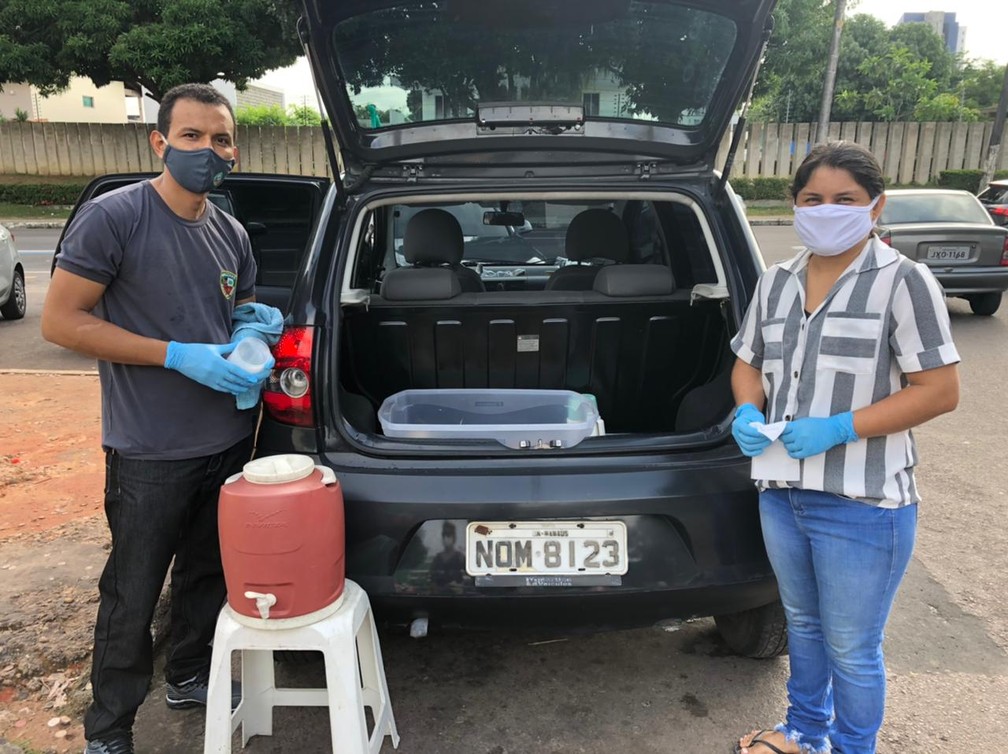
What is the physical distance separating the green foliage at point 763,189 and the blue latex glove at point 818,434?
21381mm

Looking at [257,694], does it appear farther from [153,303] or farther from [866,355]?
[866,355]

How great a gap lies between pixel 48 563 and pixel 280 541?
6.20ft

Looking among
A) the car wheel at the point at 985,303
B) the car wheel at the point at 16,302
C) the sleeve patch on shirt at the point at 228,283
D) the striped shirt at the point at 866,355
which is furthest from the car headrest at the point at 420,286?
the car wheel at the point at 985,303

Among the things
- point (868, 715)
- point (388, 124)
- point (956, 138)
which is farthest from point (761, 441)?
point (956, 138)

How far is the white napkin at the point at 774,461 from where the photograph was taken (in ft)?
6.44

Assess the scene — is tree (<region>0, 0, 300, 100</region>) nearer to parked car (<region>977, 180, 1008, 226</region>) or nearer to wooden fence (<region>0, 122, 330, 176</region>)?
wooden fence (<region>0, 122, 330, 176</region>)

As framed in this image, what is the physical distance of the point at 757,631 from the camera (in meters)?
2.61

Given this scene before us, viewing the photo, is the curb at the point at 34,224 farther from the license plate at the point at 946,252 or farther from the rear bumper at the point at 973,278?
the rear bumper at the point at 973,278

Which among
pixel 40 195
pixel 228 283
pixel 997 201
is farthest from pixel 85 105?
pixel 228 283

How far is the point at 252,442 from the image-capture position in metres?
2.44

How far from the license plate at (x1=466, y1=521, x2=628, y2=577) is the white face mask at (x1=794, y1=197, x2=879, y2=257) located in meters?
0.88

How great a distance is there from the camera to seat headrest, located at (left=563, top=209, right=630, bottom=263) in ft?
12.2

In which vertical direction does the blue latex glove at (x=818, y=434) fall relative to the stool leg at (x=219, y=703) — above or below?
above

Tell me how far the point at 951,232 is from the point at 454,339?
24.4ft
